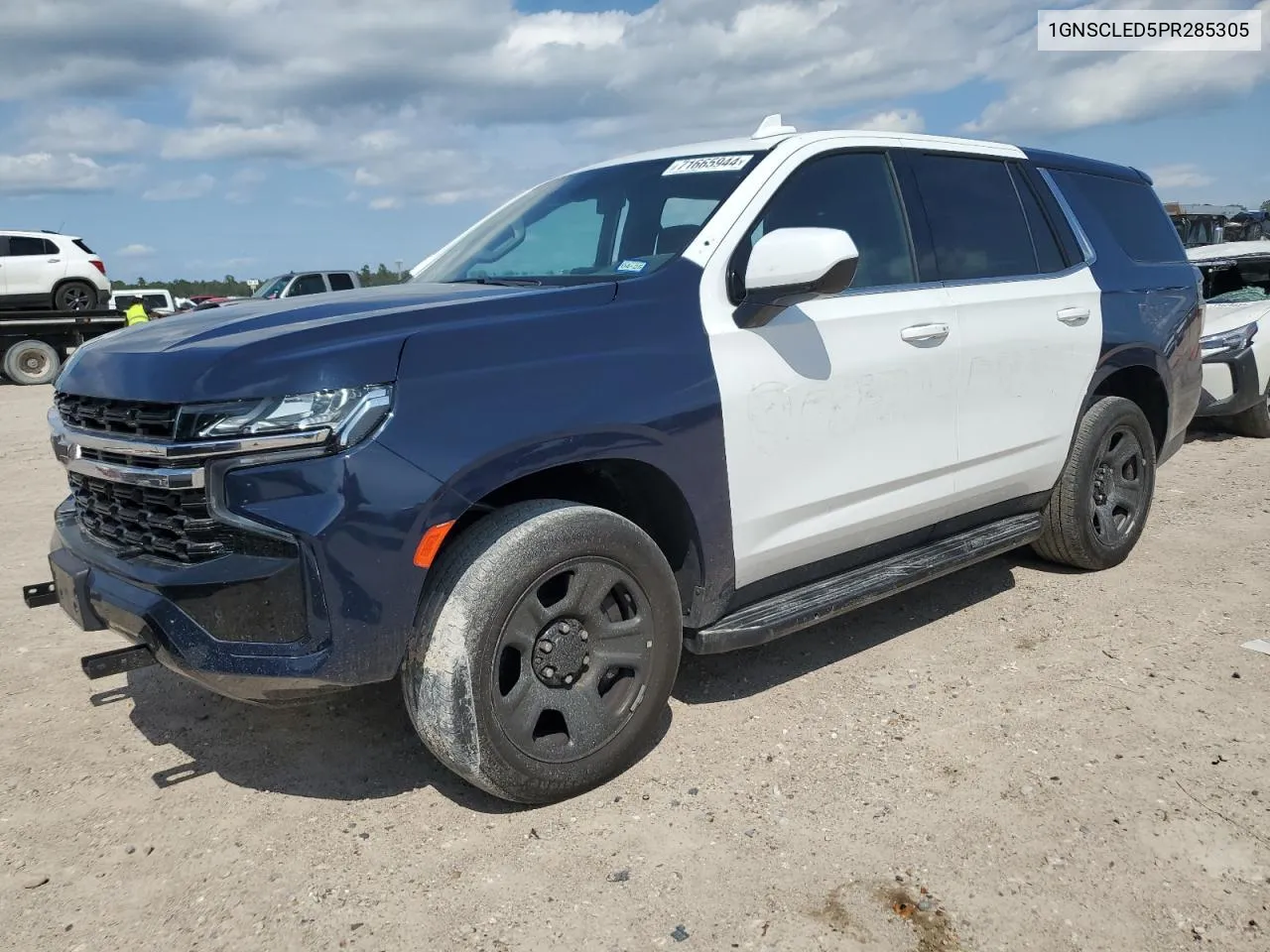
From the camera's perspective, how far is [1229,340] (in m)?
8.46

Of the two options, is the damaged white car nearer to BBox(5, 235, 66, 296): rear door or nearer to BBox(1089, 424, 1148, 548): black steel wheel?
BBox(1089, 424, 1148, 548): black steel wheel

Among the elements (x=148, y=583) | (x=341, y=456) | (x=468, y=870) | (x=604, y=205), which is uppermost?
(x=604, y=205)

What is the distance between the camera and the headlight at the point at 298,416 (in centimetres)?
247

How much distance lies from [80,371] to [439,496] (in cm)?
121

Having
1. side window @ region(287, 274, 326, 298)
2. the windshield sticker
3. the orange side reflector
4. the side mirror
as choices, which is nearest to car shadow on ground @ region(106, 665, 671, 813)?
the orange side reflector

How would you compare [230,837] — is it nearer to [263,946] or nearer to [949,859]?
[263,946]

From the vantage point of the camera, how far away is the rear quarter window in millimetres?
4867

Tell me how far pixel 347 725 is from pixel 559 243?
6.17 ft

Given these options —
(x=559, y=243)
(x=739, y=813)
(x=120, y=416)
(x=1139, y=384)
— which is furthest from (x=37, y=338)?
(x=739, y=813)

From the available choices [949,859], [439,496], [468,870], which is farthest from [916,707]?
[439,496]

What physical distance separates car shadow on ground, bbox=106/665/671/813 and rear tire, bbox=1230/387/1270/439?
7.37 metres

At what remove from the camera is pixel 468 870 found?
268 cm

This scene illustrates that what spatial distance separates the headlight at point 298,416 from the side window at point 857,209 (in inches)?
58.6

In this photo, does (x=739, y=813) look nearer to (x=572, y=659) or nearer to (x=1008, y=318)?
(x=572, y=659)
